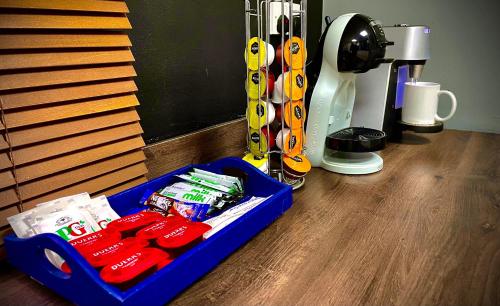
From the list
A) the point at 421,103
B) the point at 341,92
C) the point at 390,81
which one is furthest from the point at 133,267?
the point at 421,103

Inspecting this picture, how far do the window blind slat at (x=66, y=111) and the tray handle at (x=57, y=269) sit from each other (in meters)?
0.17

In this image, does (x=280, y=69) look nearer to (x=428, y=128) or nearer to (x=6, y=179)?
(x=6, y=179)

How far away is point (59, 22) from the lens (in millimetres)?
574

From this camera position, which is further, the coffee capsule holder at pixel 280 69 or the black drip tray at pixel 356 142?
the black drip tray at pixel 356 142

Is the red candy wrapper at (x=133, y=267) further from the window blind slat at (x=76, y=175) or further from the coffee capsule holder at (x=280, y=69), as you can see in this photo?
the coffee capsule holder at (x=280, y=69)

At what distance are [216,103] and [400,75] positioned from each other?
61cm

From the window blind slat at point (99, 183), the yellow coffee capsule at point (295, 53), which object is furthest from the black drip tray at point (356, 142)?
the window blind slat at point (99, 183)

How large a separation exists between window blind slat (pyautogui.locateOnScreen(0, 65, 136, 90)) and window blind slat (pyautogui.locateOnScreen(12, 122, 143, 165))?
0.31ft

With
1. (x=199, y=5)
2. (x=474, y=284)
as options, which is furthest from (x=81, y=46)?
(x=474, y=284)

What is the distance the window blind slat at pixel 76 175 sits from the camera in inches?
22.1

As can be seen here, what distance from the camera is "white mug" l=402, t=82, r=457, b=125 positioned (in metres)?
1.15

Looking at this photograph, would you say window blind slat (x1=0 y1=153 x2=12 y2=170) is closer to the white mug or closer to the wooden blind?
the wooden blind

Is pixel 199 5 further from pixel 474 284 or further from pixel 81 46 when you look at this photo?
pixel 474 284

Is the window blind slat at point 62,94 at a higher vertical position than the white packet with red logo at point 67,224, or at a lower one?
higher
